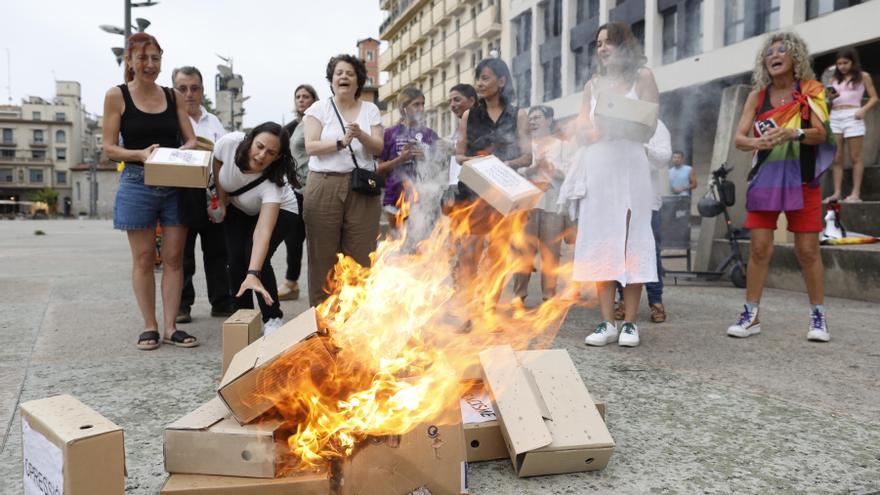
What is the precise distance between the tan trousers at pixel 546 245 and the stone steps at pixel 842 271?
2452 millimetres

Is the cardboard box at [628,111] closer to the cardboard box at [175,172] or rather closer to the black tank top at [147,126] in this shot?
the cardboard box at [175,172]

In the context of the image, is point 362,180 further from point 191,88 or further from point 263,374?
point 263,374

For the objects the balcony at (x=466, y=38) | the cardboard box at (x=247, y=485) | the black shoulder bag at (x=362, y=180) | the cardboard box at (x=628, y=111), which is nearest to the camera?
the cardboard box at (x=247, y=485)

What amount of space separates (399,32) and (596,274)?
12674 millimetres

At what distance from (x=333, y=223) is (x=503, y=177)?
122 centimetres

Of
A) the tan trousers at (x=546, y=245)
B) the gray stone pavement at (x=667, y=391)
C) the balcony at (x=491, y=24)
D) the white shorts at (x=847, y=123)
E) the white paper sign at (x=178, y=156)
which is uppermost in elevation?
the balcony at (x=491, y=24)

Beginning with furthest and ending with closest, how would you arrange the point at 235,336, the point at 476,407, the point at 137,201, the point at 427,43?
1. the point at 427,43
2. the point at 137,201
3. the point at 235,336
4. the point at 476,407

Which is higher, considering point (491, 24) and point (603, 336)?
point (491, 24)

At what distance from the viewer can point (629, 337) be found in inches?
156

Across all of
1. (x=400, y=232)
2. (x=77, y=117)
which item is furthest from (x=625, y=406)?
(x=77, y=117)

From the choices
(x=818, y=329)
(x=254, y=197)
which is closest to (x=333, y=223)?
(x=254, y=197)

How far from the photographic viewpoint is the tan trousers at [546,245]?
5.61m

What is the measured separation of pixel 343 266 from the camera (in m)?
3.87

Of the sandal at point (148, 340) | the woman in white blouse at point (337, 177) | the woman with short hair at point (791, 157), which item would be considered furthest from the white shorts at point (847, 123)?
the sandal at point (148, 340)
